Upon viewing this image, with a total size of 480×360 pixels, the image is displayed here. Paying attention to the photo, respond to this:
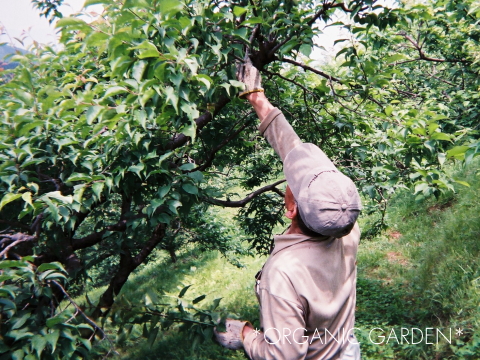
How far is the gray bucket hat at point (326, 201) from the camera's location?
4.25 feet

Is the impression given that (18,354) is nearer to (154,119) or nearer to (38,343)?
(38,343)

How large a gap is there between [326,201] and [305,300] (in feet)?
1.18

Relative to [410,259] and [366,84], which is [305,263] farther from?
[410,259]

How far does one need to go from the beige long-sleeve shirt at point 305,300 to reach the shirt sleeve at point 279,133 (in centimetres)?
47

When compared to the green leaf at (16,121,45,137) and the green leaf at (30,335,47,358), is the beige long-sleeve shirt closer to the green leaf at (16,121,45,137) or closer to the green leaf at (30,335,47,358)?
the green leaf at (30,335,47,358)

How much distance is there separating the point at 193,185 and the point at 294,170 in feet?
1.87

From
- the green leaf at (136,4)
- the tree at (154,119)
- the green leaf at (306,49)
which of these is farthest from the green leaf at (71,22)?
the green leaf at (306,49)

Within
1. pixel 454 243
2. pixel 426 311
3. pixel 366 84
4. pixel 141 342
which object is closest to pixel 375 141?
pixel 366 84

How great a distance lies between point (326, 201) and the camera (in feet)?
4.25

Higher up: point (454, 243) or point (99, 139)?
point (99, 139)

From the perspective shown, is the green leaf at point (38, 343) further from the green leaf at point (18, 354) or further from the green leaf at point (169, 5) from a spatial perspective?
the green leaf at point (169, 5)

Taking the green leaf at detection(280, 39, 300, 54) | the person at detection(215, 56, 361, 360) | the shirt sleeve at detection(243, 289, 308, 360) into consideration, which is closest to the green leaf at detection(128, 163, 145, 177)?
the person at detection(215, 56, 361, 360)

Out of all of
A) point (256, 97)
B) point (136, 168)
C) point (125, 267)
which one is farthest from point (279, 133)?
point (125, 267)

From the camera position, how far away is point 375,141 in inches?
95.7
